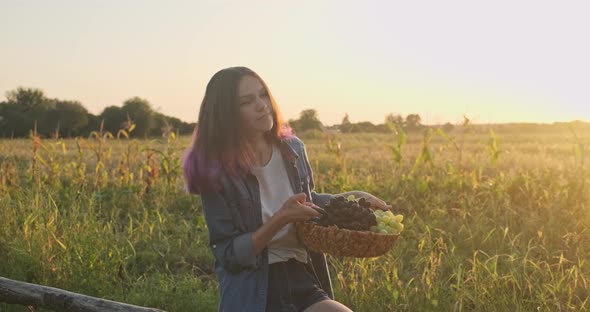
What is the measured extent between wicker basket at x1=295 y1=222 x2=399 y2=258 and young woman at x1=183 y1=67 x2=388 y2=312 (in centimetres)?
14

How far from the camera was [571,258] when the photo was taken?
560 centimetres

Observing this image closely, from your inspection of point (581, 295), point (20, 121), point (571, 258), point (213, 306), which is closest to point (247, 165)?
point (213, 306)

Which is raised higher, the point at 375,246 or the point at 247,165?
the point at 247,165

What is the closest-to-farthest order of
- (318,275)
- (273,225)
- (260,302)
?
(273,225) < (260,302) < (318,275)

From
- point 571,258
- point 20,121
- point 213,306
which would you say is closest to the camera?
point 213,306

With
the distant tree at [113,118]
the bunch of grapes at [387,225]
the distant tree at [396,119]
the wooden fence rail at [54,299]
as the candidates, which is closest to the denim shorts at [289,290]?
the bunch of grapes at [387,225]

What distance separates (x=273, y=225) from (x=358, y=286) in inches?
84.4

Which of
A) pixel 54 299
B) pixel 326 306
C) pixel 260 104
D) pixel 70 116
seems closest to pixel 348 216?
pixel 326 306

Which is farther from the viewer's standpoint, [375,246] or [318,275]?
[318,275]

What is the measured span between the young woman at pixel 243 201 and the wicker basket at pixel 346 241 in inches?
5.4

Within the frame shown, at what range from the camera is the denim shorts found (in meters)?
2.88

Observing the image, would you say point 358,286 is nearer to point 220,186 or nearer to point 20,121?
point 220,186

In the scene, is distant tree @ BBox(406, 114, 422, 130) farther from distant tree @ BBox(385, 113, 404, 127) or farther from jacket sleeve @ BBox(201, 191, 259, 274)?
jacket sleeve @ BBox(201, 191, 259, 274)

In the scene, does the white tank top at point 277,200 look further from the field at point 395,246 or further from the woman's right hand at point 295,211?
the field at point 395,246
